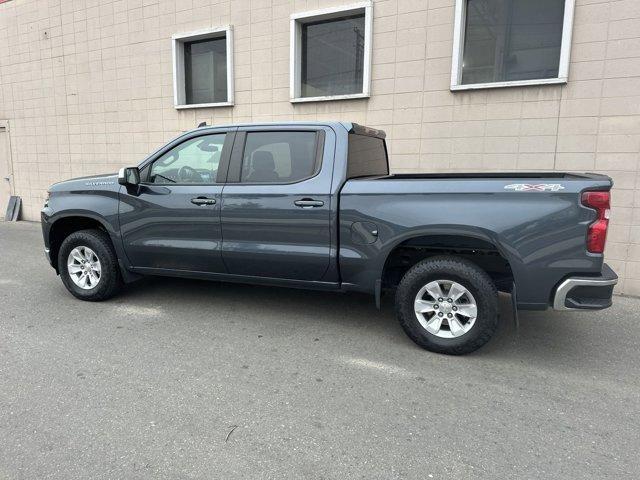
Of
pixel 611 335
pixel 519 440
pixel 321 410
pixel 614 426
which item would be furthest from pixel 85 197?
pixel 611 335

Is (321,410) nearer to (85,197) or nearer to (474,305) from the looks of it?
(474,305)

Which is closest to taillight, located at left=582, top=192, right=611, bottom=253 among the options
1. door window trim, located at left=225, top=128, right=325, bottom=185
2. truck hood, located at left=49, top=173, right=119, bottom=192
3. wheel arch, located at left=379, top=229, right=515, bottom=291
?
wheel arch, located at left=379, top=229, right=515, bottom=291

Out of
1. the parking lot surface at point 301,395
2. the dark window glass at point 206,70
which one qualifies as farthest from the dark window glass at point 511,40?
the dark window glass at point 206,70

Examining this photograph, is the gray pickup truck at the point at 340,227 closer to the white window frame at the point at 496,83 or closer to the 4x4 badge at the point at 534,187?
the 4x4 badge at the point at 534,187

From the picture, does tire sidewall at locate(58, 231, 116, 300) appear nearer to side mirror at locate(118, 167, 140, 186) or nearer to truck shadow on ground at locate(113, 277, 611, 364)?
truck shadow on ground at locate(113, 277, 611, 364)

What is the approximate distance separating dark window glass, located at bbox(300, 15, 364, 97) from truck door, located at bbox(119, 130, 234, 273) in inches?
146

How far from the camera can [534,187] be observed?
3299 millimetres

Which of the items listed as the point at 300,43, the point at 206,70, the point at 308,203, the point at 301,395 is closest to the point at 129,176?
the point at 308,203

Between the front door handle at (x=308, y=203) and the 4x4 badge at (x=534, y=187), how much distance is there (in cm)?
148

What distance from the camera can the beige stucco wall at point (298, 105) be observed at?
5586 mm

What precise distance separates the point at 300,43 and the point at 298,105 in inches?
40.3

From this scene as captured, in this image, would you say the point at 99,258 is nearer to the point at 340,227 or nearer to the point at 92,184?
the point at 92,184

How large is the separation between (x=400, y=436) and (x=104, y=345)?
2579 millimetres

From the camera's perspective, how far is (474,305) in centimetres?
358
